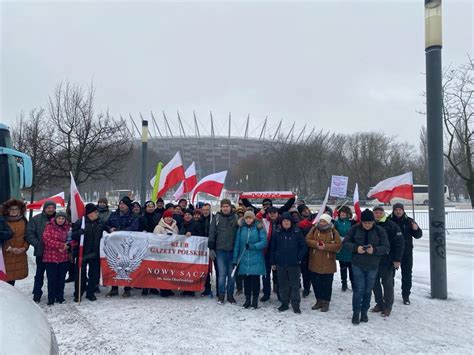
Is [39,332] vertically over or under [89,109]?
under

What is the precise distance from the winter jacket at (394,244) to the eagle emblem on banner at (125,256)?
4446mm

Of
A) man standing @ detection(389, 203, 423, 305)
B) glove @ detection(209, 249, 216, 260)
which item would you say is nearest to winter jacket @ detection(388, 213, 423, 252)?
man standing @ detection(389, 203, 423, 305)

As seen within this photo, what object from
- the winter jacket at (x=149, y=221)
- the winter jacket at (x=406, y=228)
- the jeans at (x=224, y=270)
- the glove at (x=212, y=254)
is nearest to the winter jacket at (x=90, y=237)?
the winter jacket at (x=149, y=221)

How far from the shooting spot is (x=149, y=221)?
28.2ft

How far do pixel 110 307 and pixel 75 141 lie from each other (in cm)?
959

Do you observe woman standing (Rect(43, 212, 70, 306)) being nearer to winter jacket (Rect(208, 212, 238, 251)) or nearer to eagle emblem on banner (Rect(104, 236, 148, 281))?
eagle emblem on banner (Rect(104, 236, 148, 281))

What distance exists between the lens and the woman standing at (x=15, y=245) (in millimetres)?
6488

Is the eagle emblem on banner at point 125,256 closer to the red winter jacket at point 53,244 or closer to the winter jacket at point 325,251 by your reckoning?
the red winter jacket at point 53,244

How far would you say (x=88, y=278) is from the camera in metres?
7.40

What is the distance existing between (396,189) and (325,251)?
310cm

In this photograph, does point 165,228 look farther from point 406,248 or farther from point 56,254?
point 406,248

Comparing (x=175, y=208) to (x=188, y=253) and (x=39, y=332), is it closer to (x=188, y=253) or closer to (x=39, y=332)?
(x=188, y=253)

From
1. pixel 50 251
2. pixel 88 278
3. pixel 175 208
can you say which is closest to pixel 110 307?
pixel 88 278

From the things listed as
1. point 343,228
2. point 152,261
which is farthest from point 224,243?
point 343,228
